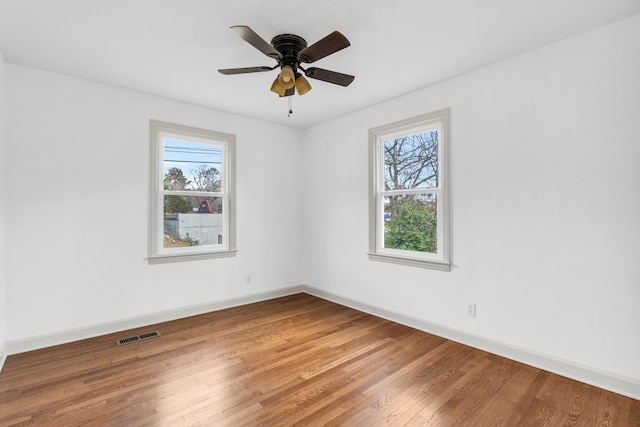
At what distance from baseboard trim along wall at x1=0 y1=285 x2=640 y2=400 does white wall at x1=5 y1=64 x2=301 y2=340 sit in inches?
3.2

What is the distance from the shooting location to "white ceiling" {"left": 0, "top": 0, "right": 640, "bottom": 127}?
2.09m

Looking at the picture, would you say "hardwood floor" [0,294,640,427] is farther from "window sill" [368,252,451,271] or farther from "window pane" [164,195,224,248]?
"window pane" [164,195,224,248]

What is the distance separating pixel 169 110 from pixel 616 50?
4.18 metres

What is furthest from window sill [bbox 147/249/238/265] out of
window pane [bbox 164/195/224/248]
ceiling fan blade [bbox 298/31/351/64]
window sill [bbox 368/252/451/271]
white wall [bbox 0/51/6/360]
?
ceiling fan blade [bbox 298/31/351/64]

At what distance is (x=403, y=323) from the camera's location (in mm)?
3584

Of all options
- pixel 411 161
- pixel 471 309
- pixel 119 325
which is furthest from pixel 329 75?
pixel 119 325

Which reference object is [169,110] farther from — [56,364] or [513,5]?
[513,5]

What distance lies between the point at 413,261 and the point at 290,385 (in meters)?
1.86

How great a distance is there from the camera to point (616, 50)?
2256mm

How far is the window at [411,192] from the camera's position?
3.29 meters

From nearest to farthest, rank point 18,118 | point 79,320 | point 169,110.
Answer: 1. point 18,118
2. point 79,320
3. point 169,110

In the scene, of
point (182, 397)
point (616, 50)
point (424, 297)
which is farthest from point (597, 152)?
point (182, 397)

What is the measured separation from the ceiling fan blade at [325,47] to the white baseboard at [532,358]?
2.76 meters

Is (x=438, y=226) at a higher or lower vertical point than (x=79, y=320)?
higher
